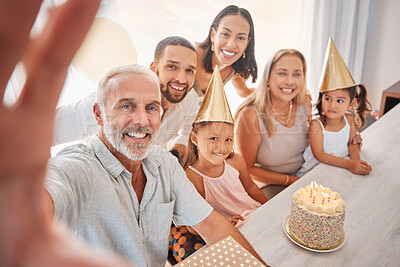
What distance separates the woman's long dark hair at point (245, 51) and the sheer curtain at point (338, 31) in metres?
1.13

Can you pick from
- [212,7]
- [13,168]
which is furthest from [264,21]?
[13,168]

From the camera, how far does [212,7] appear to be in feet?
5.85

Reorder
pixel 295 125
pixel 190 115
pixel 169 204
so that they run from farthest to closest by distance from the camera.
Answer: pixel 295 125, pixel 190 115, pixel 169 204

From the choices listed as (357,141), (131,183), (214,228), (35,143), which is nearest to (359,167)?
(357,141)

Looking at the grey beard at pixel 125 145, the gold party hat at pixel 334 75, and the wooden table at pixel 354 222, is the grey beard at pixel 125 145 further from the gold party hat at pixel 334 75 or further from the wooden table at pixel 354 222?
the gold party hat at pixel 334 75

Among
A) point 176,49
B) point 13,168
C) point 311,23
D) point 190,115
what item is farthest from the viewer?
point 311,23

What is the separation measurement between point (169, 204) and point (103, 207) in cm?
24

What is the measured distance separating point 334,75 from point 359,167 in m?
0.59

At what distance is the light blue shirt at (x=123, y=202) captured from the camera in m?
0.77

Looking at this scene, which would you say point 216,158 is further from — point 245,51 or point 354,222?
point 245,51

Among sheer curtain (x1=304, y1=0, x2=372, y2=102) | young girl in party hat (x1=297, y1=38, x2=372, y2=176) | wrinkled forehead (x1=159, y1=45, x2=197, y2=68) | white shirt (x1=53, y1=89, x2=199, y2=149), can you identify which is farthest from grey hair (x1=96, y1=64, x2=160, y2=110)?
sheer curtain (x1=304, y1=0, x2=372, y2=102)

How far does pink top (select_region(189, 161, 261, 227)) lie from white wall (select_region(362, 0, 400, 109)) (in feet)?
9.88

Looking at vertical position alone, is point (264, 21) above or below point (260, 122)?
above

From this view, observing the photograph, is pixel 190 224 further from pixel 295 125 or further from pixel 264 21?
pixel 264 21
